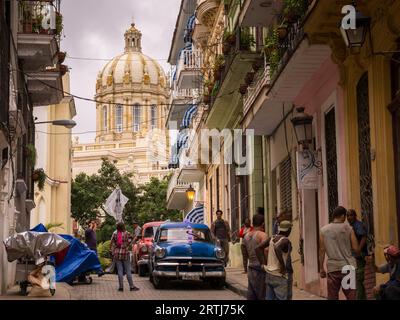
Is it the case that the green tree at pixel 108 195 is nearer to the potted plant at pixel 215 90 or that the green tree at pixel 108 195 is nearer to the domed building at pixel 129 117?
the domed building at pixel 129 117

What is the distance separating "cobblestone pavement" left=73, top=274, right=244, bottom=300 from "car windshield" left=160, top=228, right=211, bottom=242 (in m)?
1.07

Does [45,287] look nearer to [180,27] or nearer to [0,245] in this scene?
[0,245]

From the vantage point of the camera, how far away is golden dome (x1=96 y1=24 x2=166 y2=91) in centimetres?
10238

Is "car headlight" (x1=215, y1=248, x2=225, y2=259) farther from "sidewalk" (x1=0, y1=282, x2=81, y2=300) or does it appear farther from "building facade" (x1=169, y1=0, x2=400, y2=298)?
"sidewalk" (x1=0, y1=282, x2=81, y2=300)

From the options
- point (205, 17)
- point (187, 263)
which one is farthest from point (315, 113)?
point (205, 17)

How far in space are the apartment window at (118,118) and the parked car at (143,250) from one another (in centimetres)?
7762

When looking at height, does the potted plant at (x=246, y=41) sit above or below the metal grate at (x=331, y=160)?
above

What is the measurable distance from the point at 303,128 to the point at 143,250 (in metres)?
8.45

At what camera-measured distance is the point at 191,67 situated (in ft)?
117

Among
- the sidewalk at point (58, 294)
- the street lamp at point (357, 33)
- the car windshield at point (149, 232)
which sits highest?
the street lamp at point (357, 33)

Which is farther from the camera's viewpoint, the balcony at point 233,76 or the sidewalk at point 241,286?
the balcony at point 233,76

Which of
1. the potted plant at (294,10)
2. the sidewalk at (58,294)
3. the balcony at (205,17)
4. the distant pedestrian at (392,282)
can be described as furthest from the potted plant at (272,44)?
the balcony at (205,17)

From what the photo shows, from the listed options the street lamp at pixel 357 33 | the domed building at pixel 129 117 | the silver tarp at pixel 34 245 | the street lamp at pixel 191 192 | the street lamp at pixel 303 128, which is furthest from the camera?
the domed building at pixel 129 117

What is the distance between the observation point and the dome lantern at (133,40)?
360ft
